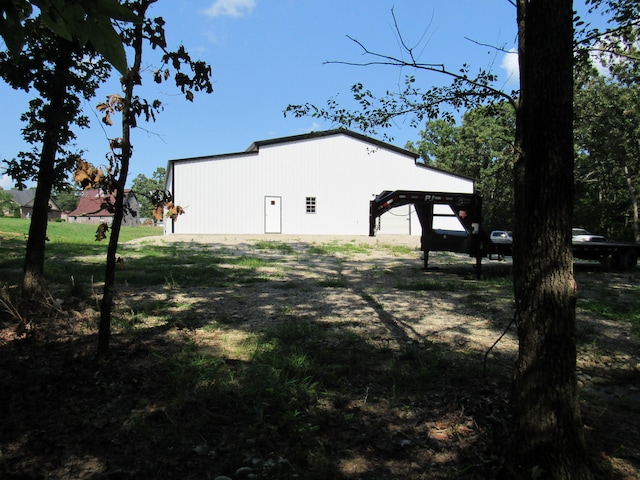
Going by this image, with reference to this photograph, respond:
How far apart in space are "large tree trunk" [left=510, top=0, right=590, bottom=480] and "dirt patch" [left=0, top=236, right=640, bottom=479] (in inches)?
13.5

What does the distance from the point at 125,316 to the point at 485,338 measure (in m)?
4.28

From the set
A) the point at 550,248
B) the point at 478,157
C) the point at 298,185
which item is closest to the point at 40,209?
the point at 550,248

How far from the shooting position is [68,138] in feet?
16.3

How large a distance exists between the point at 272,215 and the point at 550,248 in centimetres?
2525

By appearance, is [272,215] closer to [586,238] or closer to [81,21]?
[586,238]

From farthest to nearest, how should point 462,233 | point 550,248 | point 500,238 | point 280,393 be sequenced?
point 500,238 < point 462,233 < point 280,393 < point 550,248

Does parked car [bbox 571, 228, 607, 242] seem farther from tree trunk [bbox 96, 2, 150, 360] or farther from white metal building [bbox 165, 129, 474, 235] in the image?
tree trunk [bbox 96, 2, 150, 360]

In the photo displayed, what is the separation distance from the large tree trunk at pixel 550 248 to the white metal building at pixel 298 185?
78.2ft

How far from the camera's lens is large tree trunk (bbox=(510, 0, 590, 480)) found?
85.1 inches

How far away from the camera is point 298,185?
27.5 metres

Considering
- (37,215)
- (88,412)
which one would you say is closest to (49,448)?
(88,412)

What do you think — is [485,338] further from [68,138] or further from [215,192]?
[215,192]

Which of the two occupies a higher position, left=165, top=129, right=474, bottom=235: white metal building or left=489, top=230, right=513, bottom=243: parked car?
left=165, top=129, right=474, bottom=235: white metal building

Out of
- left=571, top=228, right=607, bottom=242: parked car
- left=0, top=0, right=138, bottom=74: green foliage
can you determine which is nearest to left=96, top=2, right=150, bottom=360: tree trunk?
left=0, top=0, right=138, bottom=74: green foliage
